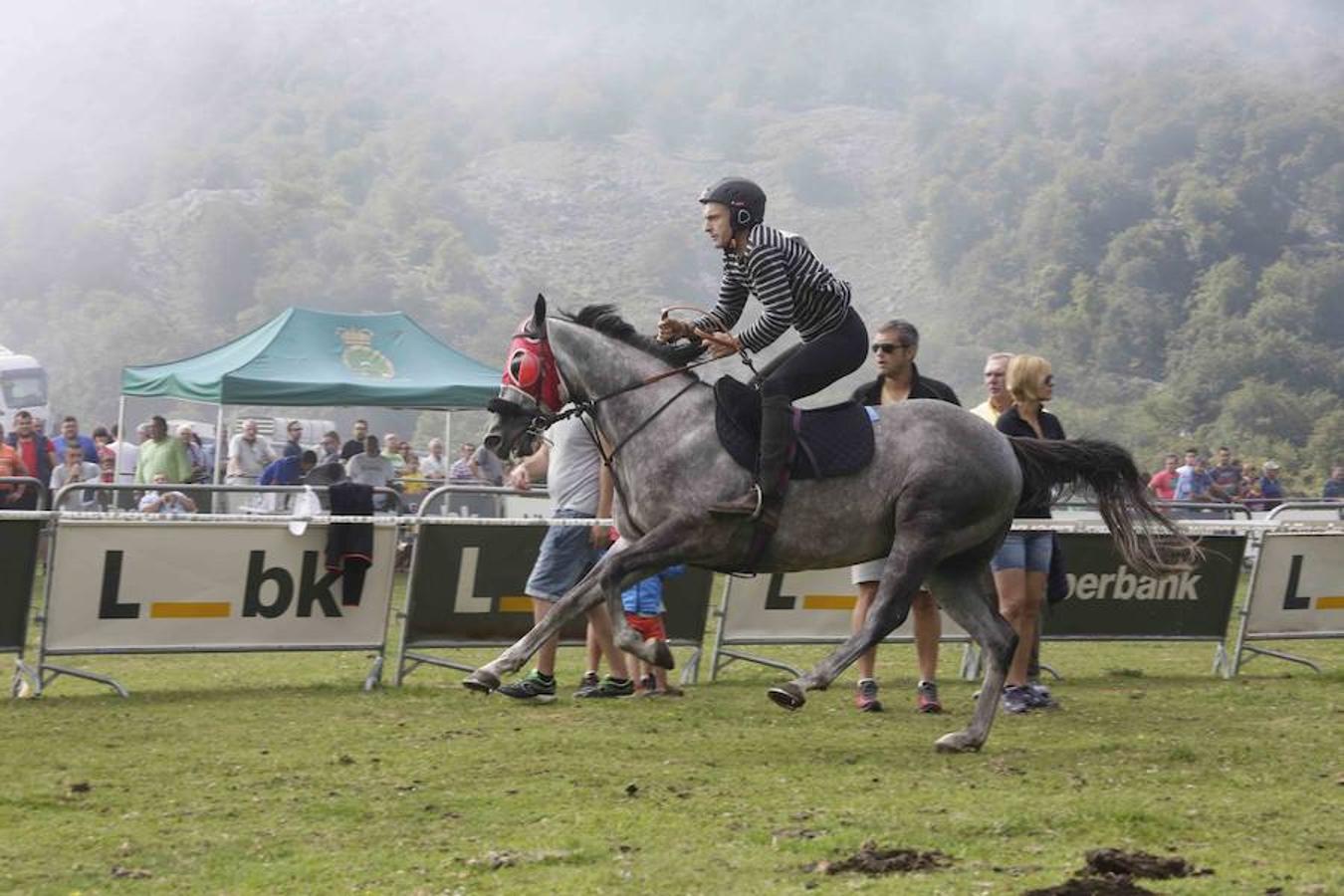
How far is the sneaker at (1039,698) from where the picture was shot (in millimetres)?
11930

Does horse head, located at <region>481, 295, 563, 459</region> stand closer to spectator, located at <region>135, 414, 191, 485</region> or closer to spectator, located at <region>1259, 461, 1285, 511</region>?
spectator, located at <region>135, 414, 191, 485</region>

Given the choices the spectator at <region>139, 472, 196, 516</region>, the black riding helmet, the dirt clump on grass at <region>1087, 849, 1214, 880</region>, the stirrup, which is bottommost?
the spectator at <region>139, 472, 196, 516</region>

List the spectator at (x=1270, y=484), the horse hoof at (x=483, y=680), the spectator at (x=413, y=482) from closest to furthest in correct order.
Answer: the horse hoof at (x=483, y=680) < the spectator at (x=413, y=482) < the spectator at (x=1270, y=484)

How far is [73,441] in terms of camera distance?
83.9ft

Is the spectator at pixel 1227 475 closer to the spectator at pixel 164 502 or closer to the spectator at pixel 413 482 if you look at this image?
the spectator at pixel 413 482

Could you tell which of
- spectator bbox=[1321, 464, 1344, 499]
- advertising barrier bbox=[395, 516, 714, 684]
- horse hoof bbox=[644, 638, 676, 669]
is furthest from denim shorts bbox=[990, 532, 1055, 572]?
spectator bbox=[1321, 464, 1344, 499]

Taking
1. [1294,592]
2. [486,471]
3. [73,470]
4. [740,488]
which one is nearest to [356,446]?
[486,471]

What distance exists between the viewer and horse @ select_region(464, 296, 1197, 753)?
9.59 meters

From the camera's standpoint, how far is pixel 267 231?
13075cm

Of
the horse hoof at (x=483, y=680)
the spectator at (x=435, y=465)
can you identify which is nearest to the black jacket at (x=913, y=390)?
→ the horse hoof at (x=483, y=680)

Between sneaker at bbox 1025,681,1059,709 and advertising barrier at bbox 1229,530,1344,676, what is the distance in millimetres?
3079

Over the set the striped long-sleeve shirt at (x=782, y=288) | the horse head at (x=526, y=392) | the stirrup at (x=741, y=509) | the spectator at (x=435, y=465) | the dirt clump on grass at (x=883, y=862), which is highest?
the striped long-sleeve shirt at (x=782, y=288)

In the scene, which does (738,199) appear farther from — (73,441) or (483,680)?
(73,441)

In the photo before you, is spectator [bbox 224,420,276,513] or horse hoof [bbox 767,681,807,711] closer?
horse hoof [bbox 767,681,807,711]
